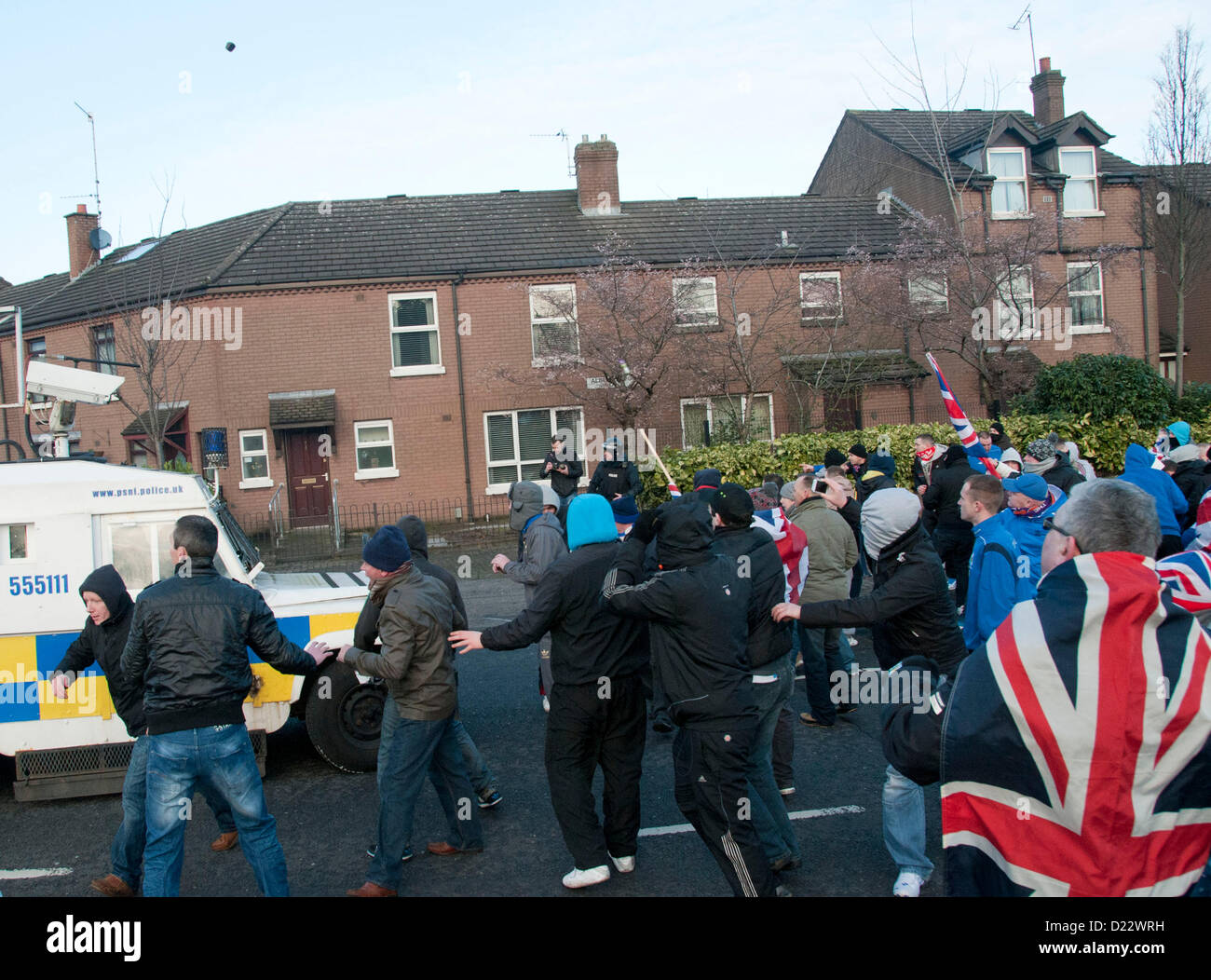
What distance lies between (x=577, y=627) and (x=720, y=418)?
17397mm

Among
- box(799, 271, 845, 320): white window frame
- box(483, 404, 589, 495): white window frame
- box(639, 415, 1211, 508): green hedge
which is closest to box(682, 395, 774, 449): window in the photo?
box(799, 271, 845, 320): white window frame

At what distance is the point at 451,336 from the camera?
21.7 metres

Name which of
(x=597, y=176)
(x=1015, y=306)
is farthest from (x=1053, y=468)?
(x=597, y=176)

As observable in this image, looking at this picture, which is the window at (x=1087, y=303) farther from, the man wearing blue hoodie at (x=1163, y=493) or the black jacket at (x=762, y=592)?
the black jacket at (x=762, y=592)

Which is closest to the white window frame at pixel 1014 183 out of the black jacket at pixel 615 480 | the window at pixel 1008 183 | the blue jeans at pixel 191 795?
the window at pixel 1008 183

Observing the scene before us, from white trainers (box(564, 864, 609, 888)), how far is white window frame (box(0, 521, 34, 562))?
4.12 meters

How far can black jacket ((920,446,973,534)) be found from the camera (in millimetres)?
9188

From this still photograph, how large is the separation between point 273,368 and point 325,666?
15.9 meters

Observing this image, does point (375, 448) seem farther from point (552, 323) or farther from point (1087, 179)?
point (1087, 179)

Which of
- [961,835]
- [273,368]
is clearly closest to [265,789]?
[961,835]

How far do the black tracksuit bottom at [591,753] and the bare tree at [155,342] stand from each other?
15.6 meters
